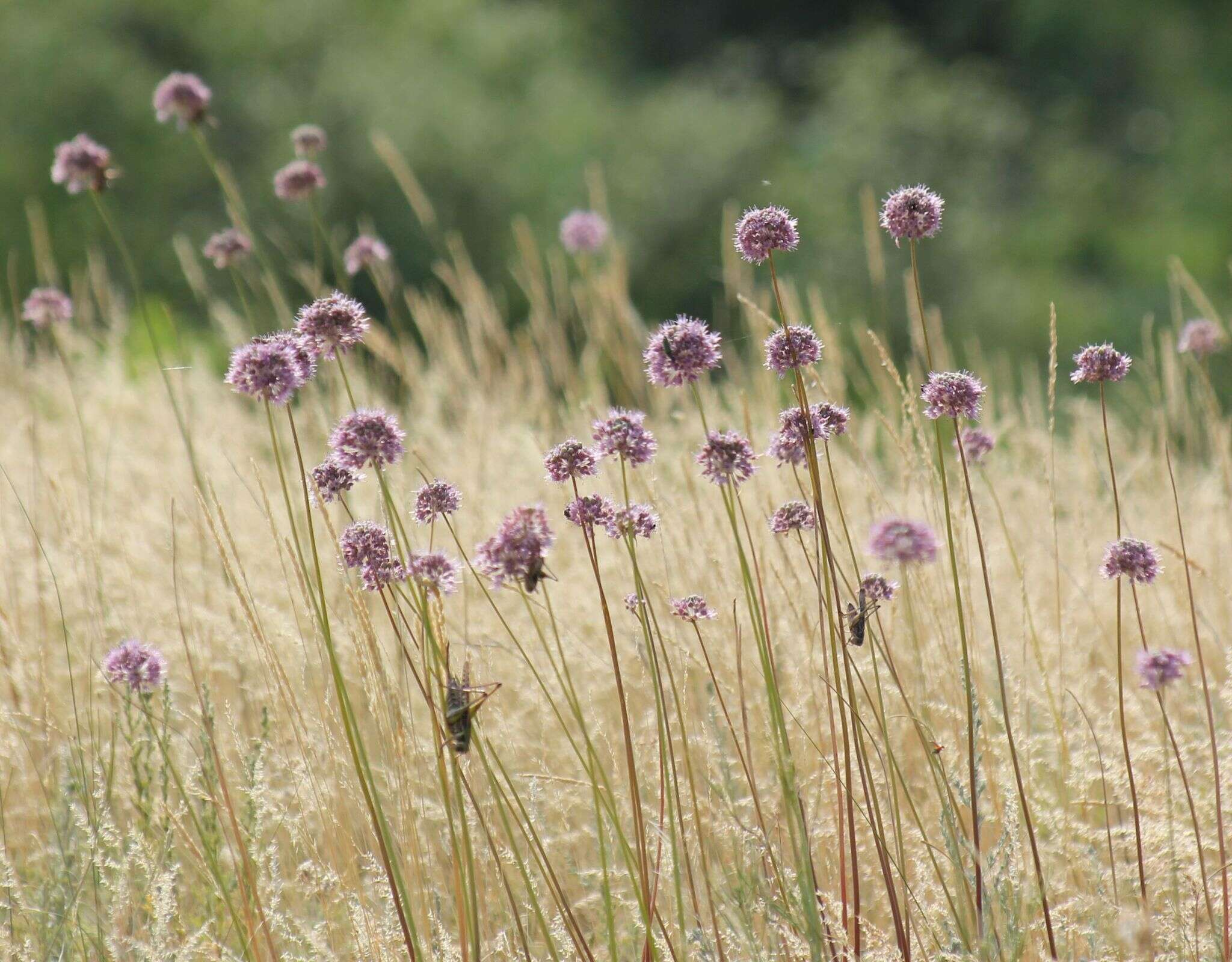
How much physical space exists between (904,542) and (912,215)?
51cm

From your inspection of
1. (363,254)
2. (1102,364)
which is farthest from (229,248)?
(1102,364)

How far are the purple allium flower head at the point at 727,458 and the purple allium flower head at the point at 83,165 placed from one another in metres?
1.45

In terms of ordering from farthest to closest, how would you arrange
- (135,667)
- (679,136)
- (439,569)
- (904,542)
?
(679,136)
(135,667)
(439,569)
(904,542)

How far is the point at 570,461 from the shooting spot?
135 centimetres

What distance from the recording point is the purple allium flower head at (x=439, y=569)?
1.27m

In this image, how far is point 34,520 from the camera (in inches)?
112

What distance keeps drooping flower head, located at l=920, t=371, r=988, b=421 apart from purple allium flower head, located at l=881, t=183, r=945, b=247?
0.17m

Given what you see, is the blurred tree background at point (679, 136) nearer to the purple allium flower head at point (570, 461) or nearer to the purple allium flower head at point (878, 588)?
the purple allium flower head at point (878, 588)

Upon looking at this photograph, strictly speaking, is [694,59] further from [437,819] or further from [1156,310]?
[437,819]

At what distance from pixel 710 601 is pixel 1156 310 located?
16356mm

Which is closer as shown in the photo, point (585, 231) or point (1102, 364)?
point (1102, 364)

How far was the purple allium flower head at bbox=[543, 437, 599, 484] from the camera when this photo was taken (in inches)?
52.9

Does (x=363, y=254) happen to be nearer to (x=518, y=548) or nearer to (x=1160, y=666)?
(x=518, y=548)

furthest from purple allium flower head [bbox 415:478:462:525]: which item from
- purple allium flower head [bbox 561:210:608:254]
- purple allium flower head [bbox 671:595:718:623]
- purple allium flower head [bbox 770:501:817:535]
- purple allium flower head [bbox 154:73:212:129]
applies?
purple allium flower head [bbox 561:210:608:254]
